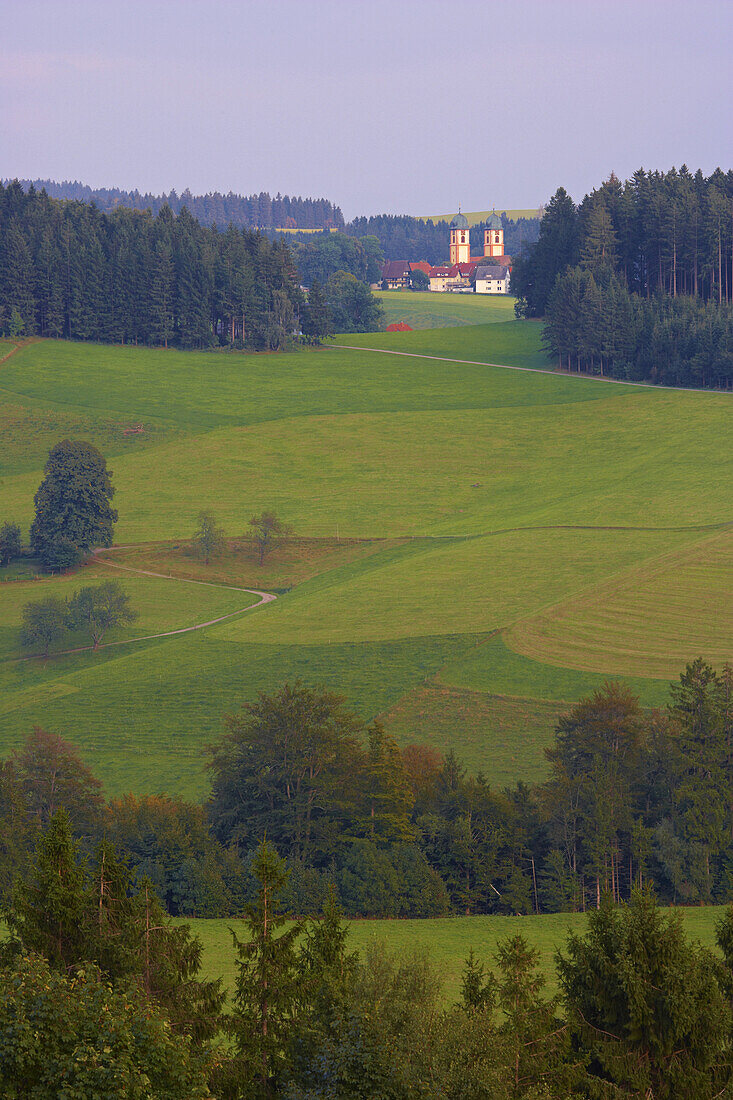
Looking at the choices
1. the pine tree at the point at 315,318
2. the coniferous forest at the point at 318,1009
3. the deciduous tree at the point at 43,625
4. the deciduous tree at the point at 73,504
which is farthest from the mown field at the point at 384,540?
the coniferous forest at the point at 318,1009

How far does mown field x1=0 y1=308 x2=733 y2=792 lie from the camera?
170 ft

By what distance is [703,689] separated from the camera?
127ft

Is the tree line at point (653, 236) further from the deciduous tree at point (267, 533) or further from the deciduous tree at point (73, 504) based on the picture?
the deciduous tree at point (73, 504)

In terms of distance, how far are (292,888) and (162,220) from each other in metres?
122

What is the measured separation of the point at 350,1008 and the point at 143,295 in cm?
12100

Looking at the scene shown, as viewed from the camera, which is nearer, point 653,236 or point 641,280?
point 653,236

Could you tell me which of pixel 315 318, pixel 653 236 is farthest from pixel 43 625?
pixel 653 236

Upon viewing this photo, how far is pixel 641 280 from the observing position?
134625mm

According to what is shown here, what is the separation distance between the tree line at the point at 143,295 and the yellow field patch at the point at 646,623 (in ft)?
236

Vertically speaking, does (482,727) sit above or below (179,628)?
below

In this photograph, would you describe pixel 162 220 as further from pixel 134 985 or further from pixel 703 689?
pixel 134 985

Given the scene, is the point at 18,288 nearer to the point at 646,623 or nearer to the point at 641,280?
the point at 641,280

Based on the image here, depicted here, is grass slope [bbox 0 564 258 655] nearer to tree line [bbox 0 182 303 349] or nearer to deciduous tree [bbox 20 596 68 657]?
deciduous tree [bbox 20 596 68 657]

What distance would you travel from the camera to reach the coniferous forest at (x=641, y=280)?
10838 cm
